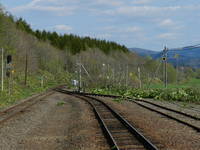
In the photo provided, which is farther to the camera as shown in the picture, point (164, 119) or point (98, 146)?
point (164, 119)

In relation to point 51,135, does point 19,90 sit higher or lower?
lower

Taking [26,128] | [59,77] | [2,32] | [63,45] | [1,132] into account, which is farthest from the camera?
[63,45]

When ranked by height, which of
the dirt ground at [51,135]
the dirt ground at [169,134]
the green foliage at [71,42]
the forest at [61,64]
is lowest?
the dirt ground at [51,135]

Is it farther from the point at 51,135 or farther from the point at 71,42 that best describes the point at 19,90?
the point at 71,42

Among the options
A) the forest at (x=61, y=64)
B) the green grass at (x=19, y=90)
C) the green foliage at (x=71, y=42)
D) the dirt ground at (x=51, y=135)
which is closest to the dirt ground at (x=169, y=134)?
the dirt ground at (x=51, y=135)

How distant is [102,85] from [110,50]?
3823 inches

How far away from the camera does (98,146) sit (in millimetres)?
10492

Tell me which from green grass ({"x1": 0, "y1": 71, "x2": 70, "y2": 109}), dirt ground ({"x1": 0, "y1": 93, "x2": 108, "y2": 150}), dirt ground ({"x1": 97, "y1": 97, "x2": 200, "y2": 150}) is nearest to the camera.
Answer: dirt ground ({"x1": 97, "y1": 97, "x2": 200, "y2": 150})

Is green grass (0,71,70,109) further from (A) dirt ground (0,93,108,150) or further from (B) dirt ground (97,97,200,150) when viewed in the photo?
(B) dirt ground (97,97,200,150)

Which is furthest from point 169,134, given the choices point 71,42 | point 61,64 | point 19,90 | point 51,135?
point 71,42

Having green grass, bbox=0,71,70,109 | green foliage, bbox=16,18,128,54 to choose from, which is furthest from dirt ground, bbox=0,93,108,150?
green foliage, bbox=16,18,128,54

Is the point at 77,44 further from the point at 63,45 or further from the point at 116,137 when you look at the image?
the point at 116,137

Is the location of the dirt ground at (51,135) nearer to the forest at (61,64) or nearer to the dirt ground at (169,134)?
the dirt ground at (169,134)

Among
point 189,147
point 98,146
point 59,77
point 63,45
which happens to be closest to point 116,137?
point 98,146
